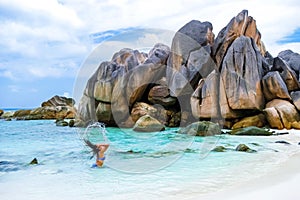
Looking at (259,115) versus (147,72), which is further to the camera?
(147,72)

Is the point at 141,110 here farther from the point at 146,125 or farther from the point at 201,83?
the point at 201,83

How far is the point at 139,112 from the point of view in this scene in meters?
19.7

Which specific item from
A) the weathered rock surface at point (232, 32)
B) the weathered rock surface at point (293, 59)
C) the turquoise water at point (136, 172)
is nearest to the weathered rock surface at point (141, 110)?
the weathered rock surface at point (232, 32)

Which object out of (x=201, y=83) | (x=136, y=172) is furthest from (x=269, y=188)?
(x=201, y=83)

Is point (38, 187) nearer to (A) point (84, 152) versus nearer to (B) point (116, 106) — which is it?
(A) point (84, 152)

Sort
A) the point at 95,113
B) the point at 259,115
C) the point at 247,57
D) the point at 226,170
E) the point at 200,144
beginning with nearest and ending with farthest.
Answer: the point at 226,170 → the point at 200,144 → the point at 259,115 → the point at 247,57 → the point at 95,113

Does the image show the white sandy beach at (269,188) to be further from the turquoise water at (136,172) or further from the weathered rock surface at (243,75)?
the weathered rock surface at (243,75)

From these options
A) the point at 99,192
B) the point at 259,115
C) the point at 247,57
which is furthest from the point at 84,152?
the point at 247,57

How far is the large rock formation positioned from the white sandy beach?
10199mm

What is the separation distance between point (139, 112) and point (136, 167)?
11418 millimetres

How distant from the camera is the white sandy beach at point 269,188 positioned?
505 centimetres

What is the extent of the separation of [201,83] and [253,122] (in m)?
3.70

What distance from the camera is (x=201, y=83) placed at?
19078 mm

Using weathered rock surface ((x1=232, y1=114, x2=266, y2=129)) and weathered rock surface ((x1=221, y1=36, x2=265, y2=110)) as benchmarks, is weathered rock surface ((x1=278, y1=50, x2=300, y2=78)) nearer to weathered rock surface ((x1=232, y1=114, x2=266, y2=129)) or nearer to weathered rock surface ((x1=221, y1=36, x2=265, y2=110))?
weathered rock surface ((x1=221, y1=36, x2=265, y2=110))
